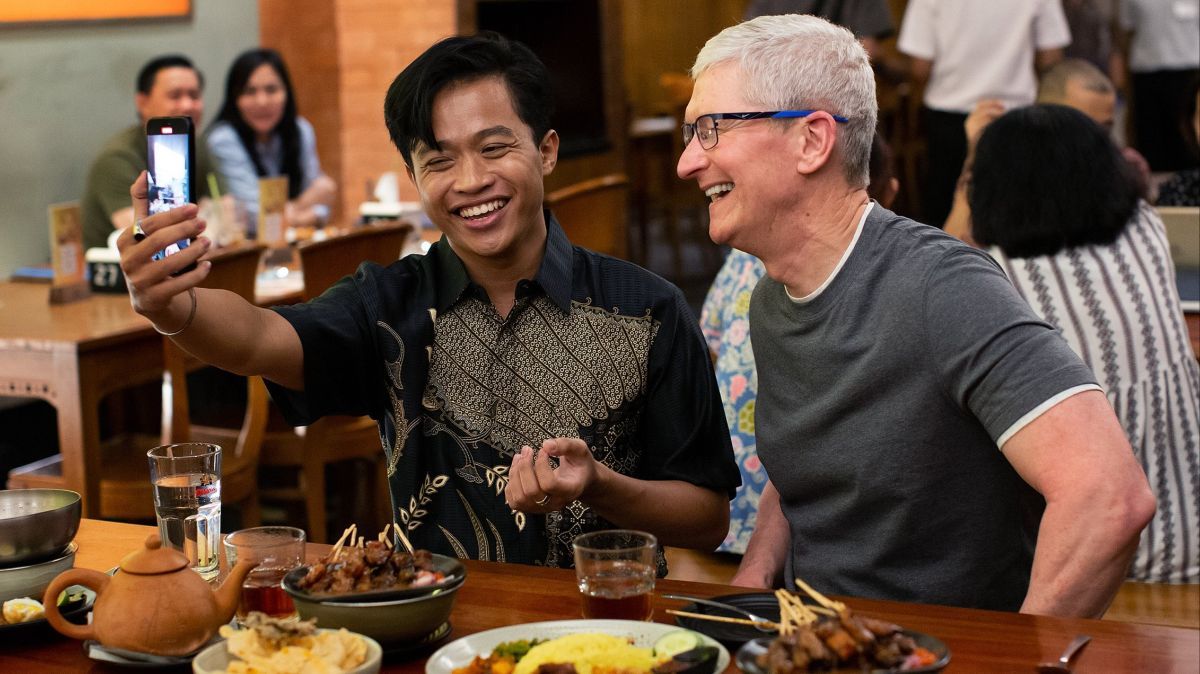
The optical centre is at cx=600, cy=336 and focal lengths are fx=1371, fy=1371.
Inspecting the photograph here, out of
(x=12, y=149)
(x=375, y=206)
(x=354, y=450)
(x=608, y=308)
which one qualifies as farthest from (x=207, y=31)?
(x=608, y=308)

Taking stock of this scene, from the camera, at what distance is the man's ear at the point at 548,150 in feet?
6.61

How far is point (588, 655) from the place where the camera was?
1.29 m

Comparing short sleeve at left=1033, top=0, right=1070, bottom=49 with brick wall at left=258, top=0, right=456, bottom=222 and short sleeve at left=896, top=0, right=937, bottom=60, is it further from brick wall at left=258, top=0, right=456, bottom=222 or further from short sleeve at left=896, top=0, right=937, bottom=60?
brick wall at left=258, top=0, right=456, bottom=222

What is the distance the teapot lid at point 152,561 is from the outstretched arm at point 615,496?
14.9 inches

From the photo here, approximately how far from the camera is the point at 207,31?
21.5 feet

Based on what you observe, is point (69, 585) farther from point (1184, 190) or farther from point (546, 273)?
point (1184, 190)

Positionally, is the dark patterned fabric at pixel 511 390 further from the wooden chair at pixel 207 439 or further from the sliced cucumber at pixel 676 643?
the wooden chair at pixel 207 439

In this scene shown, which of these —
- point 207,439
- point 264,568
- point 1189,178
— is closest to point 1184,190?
point 1189,178

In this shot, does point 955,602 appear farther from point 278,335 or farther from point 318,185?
point 318,185

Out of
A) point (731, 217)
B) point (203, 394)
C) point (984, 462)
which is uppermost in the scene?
point (731, 217)

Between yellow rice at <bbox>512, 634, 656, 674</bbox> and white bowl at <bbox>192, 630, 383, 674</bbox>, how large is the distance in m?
0.13

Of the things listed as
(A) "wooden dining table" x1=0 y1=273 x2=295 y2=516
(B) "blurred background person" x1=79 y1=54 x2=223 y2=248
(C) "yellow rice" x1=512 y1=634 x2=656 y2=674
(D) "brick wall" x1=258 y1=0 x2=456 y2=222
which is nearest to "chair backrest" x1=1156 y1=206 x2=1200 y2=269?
(A) "wooden dining table" x1=0 y1=273 x2=295 y2=516

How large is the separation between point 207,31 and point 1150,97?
14.8ft

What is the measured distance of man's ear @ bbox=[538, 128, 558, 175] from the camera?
2016 millimetres
